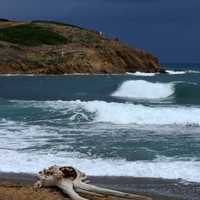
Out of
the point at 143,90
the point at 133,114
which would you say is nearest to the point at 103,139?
the point at 133,114

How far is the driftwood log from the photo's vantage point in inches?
375

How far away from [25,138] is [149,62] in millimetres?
74636

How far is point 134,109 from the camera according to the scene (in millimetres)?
24203

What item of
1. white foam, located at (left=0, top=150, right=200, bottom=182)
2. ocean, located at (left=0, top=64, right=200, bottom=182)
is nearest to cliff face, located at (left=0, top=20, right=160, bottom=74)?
ocean, located at (left=0, top=64, right=200, bottom=182)

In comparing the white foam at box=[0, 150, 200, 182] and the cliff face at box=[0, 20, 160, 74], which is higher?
the white foam at box=[0, 150, 200, 182]

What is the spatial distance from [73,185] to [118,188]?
113 centimetres

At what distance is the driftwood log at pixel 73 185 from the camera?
9516 millimetres

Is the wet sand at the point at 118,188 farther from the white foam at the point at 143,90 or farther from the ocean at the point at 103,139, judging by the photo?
the white foam at the point at 143,90

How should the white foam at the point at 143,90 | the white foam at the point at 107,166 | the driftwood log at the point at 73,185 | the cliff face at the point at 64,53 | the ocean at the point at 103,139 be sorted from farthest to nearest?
the cliff face at the point at 64,53
the white foam at the point at 143,90
the ocean at the point at 103,139
the white foam at the point at 107,166
the driftwood log at the point at 73,185

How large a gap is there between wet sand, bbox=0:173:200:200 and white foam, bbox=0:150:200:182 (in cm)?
45

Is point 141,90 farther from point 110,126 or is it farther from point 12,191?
point 12,191

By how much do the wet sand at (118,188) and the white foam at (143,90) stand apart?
2985cm

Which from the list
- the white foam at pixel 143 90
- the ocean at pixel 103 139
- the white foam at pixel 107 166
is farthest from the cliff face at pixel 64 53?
the white foam at pixel 107 166

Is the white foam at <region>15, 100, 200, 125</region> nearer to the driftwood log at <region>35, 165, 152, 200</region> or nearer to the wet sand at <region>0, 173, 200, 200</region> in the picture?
the wet sand at <region>0, 173, 200, 200</region>
